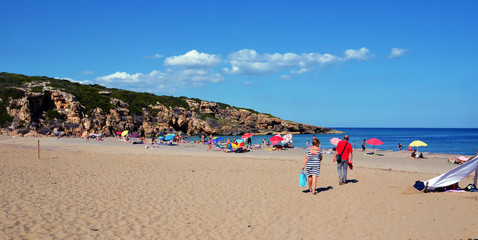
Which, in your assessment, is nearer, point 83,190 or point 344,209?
point 344,209

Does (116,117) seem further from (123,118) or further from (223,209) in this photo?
(223,209)

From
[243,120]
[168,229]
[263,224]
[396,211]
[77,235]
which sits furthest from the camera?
[243,120]

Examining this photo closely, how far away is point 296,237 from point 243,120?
88.3 meters

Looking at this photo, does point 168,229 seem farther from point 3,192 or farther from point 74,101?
point 74,101

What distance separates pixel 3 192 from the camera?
30.4 feet

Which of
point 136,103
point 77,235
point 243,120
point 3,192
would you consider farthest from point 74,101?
point 77,235

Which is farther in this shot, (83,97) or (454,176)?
(83,97)

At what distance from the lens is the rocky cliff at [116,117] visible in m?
53.8

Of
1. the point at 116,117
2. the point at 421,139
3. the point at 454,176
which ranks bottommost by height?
the point at 421,139

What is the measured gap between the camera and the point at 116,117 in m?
63.9

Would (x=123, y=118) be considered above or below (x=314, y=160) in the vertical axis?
above

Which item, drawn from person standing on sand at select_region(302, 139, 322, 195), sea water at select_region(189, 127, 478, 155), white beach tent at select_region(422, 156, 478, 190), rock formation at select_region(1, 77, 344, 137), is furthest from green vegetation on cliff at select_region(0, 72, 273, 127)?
white beach tent at select_region(422, 156, 478, 190)

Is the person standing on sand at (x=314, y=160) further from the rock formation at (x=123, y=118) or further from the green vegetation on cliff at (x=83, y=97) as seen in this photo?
the green vegetation on cliff at (x=83, y=97)

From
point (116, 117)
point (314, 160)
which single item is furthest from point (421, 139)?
point (314, 160)
